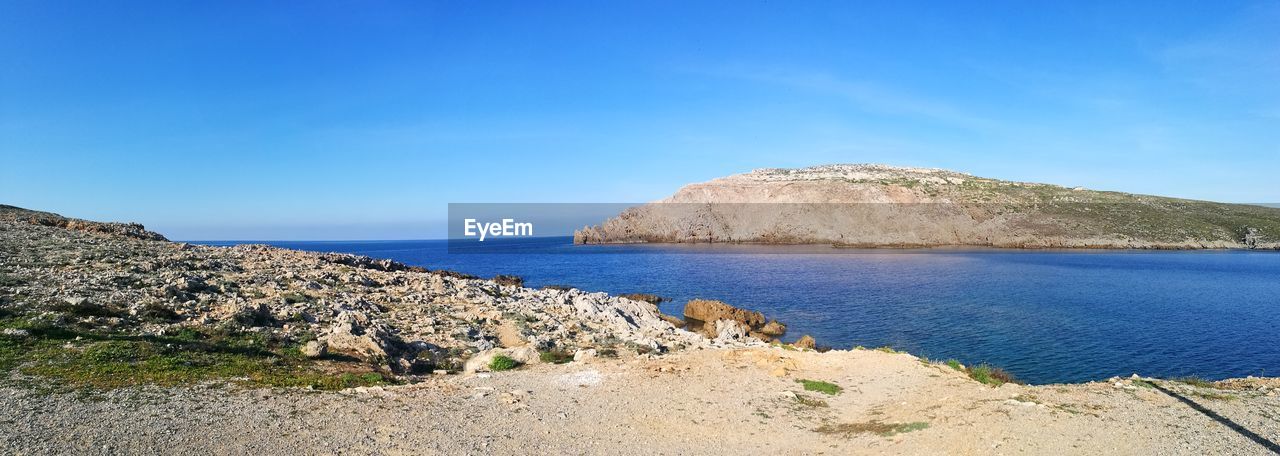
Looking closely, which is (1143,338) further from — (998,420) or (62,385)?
(62,385)

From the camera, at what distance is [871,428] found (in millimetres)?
11844

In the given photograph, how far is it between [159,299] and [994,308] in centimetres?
4136

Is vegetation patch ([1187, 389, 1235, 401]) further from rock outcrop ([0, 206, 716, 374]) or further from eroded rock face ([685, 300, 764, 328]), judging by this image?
eroded rock face ([685, 300, 764, 328])

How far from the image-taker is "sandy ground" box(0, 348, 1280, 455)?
31.6 ft

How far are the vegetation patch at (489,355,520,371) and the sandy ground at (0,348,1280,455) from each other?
3.63 feet

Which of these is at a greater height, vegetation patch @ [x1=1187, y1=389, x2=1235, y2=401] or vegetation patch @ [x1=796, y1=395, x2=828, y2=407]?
vegetation patch @ [x1=1187, y1=389, x2=1235, y2=401]

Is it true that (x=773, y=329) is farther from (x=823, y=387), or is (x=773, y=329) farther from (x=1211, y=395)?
(x=1211, y=395)

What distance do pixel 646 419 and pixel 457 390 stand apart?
14.7ft

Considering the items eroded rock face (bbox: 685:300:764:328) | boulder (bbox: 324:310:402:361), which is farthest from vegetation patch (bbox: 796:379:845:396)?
eroded rock face (bbox: 685:300:764:328)

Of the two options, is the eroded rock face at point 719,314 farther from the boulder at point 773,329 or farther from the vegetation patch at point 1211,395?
the vegetation patch at point 1211,395

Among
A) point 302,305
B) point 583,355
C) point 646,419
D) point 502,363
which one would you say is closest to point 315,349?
point 502,363

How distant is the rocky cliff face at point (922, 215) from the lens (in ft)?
346

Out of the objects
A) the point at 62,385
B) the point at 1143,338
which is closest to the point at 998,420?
the point at 62,385

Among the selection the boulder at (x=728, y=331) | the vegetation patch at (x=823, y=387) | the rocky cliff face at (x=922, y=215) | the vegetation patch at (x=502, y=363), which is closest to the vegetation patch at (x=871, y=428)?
the vegetation patch at (x=823, y=387)
